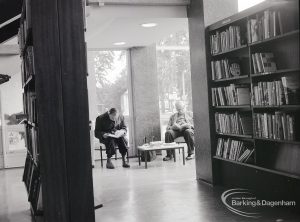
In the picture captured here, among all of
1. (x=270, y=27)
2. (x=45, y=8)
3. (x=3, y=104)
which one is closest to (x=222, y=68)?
(x=270, y=27)

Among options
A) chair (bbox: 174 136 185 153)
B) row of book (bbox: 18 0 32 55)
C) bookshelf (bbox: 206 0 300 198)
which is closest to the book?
chair (bbox: 174 136 185 153)

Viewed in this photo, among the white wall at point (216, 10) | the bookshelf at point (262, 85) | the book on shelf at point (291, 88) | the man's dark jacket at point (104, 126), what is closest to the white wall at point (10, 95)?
the man's dark jacket at point (104, 126)

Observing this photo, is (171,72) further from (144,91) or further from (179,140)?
(179,140)

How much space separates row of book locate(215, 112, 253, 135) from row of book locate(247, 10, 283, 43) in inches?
38.3

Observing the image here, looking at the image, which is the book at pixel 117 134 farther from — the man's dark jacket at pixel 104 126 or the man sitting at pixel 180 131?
the man sitting at pixel 180 131

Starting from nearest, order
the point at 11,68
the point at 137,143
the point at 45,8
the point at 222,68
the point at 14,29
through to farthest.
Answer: the point at 45,8
the point at 222,68
the point at 14,29
the point at 11,68
the point at 137,143

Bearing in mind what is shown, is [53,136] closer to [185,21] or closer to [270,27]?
[270,27]

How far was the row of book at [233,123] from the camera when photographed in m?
4.93

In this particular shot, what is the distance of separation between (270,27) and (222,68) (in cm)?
124

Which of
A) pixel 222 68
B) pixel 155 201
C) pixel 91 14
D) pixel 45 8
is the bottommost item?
pixel 155 201

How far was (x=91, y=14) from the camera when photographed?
19.0 feet

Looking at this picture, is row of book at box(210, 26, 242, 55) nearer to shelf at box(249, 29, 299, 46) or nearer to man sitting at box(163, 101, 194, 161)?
shelf at box(249, 29, 299, 46)

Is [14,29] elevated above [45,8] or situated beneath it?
elevated above

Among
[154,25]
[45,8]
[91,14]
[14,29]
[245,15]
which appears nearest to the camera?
[45,8]
